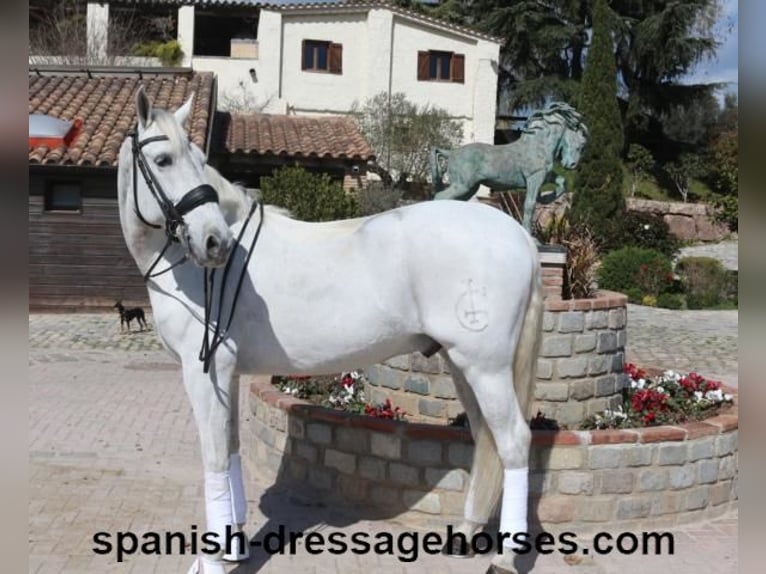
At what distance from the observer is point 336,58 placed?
25.6m

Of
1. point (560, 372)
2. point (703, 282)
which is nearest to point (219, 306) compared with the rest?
point (560, 372)

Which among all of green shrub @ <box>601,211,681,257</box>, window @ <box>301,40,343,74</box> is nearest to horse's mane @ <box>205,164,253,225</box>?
green shrub @ <box>601,211,681,257</box>

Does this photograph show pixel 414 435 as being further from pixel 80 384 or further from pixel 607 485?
pixel 80 384

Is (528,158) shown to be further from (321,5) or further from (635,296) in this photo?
(321,5)

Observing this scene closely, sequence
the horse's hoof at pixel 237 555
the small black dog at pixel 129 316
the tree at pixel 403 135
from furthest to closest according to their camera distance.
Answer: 1. the tree at pixel 403 135
2. the small black dog at pixel 129 316
3. the horse's hoof at pixel 237 555

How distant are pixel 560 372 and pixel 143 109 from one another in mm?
3689

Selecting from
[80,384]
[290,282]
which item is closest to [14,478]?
[290,282]

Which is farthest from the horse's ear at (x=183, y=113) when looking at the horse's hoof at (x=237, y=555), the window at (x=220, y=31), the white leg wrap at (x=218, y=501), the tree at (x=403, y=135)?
the window at (x=220, y=31)

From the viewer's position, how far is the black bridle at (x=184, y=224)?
10.7 feet

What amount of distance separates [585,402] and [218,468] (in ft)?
10.5

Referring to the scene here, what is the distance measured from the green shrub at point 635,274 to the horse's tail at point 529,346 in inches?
559

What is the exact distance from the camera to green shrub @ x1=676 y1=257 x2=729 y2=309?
1717 centimetres

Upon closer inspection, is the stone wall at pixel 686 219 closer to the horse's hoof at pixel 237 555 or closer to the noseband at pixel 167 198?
the horse's hoof at pixel 237 555

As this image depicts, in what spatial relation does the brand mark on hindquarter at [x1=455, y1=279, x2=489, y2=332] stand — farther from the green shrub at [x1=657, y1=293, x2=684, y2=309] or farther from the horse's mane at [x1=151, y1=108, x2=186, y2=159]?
the green shrub at [x1=657, y1=293, x2=684, y2=309]
